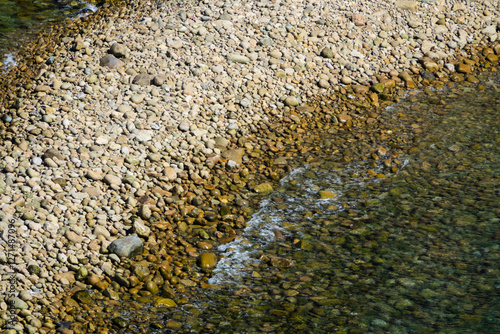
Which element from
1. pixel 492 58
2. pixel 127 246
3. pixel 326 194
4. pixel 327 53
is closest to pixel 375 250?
pixel 326 194

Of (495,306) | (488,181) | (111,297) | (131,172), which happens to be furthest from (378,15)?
(111,297)

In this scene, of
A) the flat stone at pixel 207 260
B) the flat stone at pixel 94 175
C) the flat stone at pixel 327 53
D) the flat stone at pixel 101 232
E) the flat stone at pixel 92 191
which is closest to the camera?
the flat stone at pixel 207 260

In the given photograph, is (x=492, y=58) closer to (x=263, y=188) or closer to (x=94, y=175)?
(x=263, y=188)

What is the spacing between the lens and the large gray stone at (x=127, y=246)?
583cm

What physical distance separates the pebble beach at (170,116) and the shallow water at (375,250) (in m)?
0.47

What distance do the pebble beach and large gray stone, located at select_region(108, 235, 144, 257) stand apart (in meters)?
0.02

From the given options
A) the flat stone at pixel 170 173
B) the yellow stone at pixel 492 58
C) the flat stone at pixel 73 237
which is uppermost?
the yellow stone at pixel 492 58

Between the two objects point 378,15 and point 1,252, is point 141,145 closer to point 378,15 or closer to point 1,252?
point 1,252

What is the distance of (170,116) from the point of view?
25.8 ft

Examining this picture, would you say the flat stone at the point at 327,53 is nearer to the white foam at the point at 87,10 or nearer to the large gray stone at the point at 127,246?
the white foam at the point at 87,10

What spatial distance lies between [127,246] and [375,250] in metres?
2.83

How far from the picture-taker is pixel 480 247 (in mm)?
5699

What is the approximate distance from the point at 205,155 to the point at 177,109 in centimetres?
97

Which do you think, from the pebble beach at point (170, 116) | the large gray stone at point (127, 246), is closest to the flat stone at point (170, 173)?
the pebble beach at point (170, 116)
